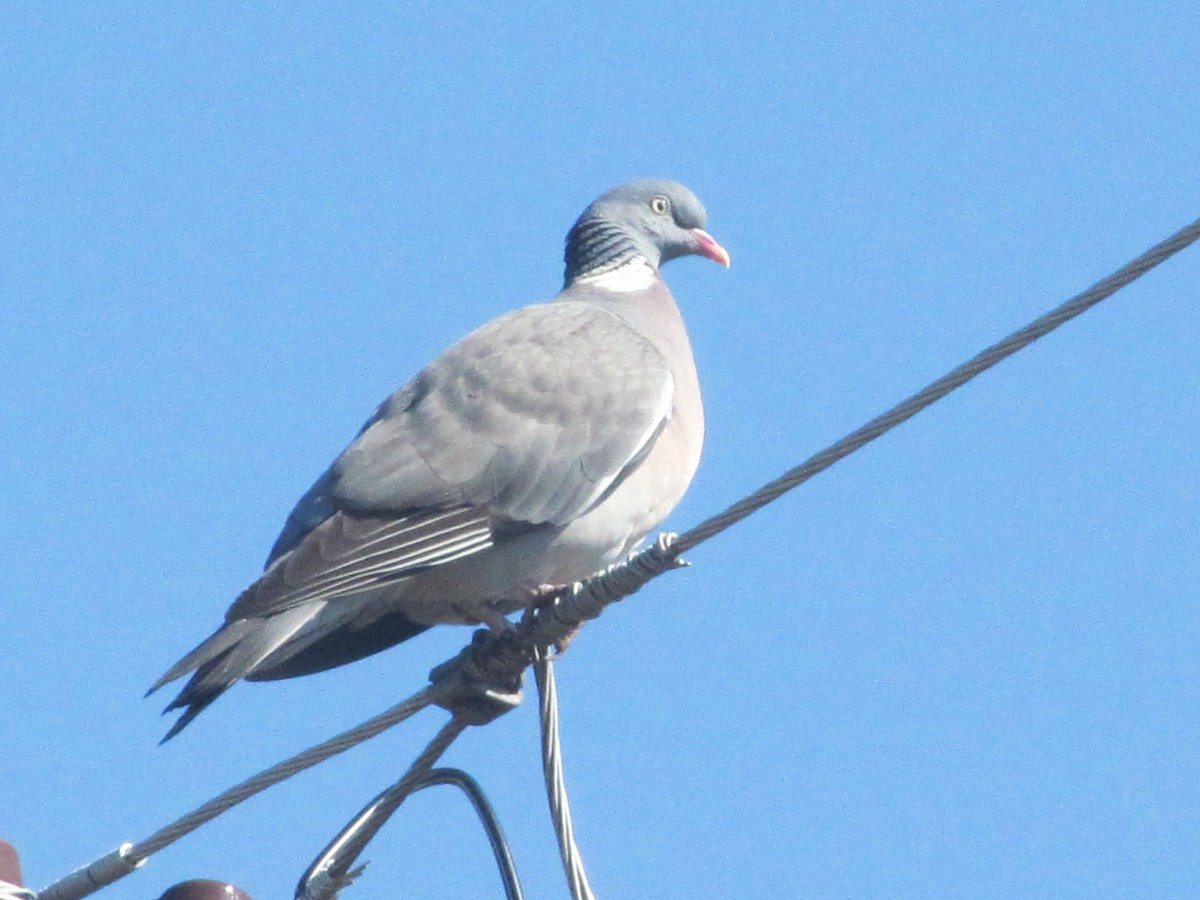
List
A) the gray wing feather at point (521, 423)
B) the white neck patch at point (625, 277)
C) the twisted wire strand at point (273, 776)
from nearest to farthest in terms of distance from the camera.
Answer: the twisted wire strand at point (273, 776) < the gray wing feather at point (521, 423) < the white neck patch at point (625, 277)

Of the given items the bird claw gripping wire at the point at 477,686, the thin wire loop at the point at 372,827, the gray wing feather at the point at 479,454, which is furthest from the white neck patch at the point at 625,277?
the thin wire loop at the point at 372,827

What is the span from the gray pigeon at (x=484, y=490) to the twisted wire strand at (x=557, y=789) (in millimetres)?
841

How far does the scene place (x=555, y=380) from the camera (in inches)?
253

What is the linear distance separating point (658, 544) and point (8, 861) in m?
1.40

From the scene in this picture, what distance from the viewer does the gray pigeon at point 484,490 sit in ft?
18.1

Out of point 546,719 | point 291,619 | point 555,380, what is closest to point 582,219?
point 555,380

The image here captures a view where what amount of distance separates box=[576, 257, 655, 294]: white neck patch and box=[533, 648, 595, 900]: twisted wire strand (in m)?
2.90

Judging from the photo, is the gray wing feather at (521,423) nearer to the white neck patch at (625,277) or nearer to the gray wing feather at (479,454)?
the gray wing feather at (479,454)

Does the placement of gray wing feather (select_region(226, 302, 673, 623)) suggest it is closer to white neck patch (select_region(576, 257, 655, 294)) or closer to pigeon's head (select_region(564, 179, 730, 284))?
white neck patch (select_region(576, 257, 655, 294))

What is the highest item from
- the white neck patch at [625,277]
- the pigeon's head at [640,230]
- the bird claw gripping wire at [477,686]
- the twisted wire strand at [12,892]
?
the pigeon's head at [640,230]

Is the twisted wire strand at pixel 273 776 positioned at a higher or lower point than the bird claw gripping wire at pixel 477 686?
lower

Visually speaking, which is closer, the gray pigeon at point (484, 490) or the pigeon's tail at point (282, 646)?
the pigeon's tail at point (282, 646)

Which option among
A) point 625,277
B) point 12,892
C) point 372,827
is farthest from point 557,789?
point 625,277

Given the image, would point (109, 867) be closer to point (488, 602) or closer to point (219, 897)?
point (219, 897)
